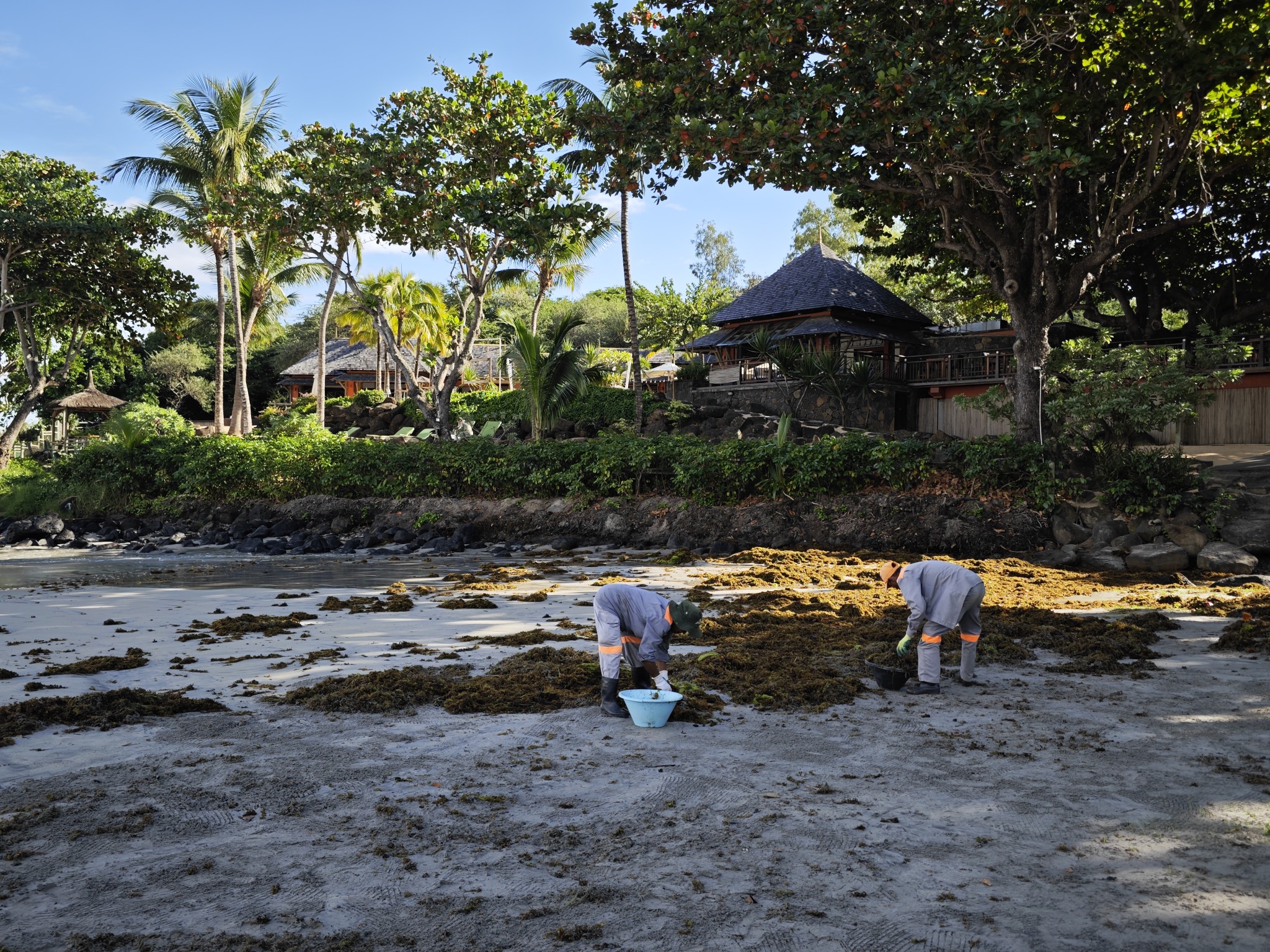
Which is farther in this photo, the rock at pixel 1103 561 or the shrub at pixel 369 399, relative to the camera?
the shrub at pixel 369 399

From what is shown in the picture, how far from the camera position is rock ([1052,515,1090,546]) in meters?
14.5

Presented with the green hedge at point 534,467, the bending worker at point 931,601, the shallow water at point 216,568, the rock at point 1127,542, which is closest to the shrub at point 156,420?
the green hedge at point 534,467

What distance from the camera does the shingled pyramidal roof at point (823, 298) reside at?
2836cm

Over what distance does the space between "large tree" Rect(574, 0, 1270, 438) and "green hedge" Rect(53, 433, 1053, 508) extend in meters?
2.44

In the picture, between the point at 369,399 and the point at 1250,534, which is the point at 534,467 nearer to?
the point at 1250,534

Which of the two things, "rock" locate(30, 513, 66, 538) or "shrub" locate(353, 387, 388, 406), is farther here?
"shrub" locate(353, 387, 388, 406)

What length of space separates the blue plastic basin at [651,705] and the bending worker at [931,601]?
1869 mm

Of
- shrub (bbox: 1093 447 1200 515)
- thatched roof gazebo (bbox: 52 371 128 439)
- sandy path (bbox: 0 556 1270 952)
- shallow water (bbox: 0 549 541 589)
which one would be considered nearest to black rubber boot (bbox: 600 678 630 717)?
sandy path (bbox: 0 556 1270 952)

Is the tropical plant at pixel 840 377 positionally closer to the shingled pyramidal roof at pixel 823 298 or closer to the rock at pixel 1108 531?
the shingled pyramidal roof at pixel 823 298

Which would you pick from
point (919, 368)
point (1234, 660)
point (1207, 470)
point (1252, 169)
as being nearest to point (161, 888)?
point (1234, 660)

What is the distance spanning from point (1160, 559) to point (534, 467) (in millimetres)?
12392

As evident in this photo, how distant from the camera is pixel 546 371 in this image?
23.7 metres

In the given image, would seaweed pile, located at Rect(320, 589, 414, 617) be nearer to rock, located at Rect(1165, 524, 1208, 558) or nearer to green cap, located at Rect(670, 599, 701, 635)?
green cap, located at Rect(670, 599, 701, 635)

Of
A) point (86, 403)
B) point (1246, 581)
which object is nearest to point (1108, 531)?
point (1246, 581)
